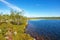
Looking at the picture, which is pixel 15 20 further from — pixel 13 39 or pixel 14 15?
pixel 13 39

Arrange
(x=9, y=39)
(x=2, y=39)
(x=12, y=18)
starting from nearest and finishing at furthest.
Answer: (x=2, y=39) < (x=9, y=39) < (x=12, y=18)

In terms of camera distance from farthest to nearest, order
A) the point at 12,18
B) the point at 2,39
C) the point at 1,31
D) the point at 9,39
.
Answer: the point at 12,18, the point at 1,31, the point at 9,39, the point at 2,39

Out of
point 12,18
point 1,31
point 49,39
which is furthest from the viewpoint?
point 12,18

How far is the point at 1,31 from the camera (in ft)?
128

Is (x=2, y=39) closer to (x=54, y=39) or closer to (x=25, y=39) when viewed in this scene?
(x=25, y=39)

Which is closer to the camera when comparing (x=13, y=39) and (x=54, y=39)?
(x=13, y=39)

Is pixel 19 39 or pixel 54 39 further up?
pixel 19 39

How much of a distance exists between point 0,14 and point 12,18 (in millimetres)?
10654

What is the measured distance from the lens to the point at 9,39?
3341cm

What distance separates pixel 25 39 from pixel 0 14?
6048 centimetres

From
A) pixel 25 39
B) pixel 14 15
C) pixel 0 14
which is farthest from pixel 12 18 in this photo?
pixel 25 39

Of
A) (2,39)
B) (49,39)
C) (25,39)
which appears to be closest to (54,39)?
(49,39)

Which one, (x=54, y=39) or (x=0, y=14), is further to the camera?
(x=0, y=14)

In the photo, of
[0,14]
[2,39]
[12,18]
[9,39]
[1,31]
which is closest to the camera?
[2,39]
